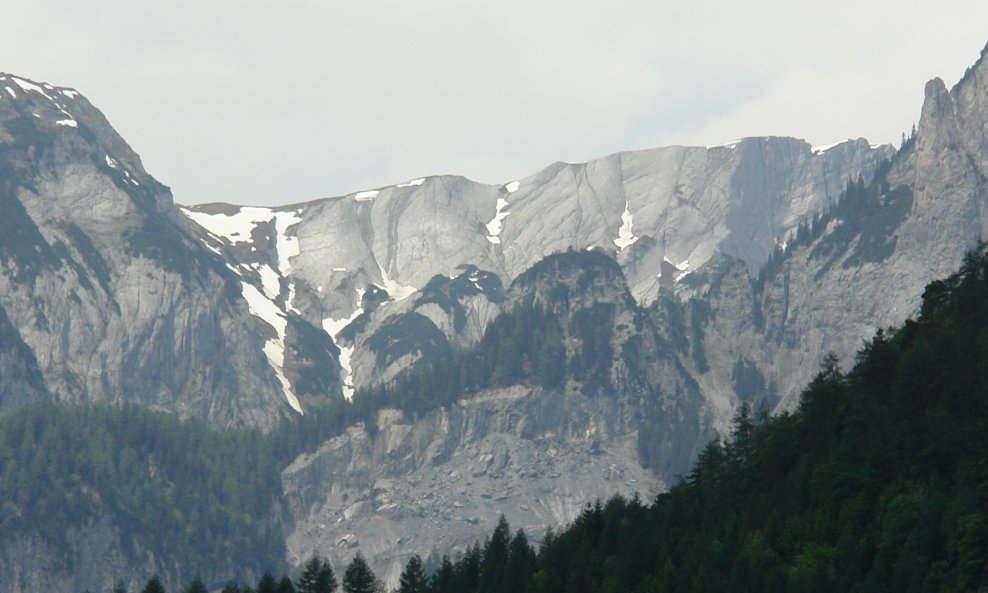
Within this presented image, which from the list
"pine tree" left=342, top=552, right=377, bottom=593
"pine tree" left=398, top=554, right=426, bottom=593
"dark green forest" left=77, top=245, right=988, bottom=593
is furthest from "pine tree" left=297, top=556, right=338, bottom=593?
"pine tree" left=398, top=554, right=426, bottom=593

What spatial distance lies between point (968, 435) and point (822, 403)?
1000 inches

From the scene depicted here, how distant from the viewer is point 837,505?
144 metres

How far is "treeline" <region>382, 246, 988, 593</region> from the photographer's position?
12594 centimetres

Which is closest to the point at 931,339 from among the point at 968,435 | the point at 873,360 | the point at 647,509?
the point at 873,360

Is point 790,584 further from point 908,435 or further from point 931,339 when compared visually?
point 931,339

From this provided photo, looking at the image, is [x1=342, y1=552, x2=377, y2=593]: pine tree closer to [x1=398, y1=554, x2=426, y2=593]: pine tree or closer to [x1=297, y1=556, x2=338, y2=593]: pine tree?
[x1=297, y1=556, x2=338, y2=593]: pine tree

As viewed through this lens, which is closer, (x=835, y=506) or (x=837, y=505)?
(x=835, y=506)

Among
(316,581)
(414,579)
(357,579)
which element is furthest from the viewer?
(414,579)

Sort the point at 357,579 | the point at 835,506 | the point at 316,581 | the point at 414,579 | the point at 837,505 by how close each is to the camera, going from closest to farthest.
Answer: the point at 835,506, the point at 837,505, the point at 316,581, the point at 357,579, the point at 414,579

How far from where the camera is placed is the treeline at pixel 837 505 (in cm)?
12594

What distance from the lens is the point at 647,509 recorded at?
168625 millimetres

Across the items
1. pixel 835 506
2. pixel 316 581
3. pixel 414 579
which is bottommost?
pixel 414 579

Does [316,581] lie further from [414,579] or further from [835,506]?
[835,506]

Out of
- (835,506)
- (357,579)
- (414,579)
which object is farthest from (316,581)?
(835,506)
